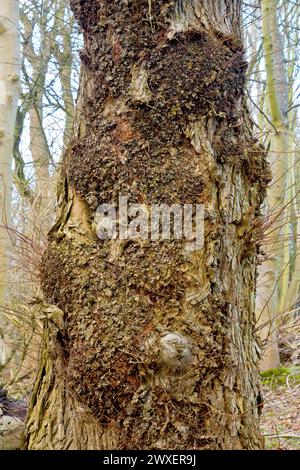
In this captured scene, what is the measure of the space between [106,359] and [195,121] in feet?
3.37

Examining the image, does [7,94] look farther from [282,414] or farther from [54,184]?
[282,414]

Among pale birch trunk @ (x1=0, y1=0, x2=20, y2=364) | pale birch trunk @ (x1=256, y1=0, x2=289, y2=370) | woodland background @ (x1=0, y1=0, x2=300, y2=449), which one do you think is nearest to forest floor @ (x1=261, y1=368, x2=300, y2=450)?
woodland background @ (x1=0, y1=0, x2=300, y2=449)

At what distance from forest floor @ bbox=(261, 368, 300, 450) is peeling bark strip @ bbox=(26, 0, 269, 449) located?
4.96 feet

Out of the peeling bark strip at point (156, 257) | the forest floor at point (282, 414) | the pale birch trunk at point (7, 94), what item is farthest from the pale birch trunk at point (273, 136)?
the peeling bark strip at point (156, 257)

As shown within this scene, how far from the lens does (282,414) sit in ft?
13.0

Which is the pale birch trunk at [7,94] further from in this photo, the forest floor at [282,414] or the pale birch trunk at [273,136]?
the pale birch trunk at [273,136]

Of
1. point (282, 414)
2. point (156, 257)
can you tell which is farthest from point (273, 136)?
point (156, 257)

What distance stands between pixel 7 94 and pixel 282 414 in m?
3.61

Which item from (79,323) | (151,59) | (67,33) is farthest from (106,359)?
(67,33)

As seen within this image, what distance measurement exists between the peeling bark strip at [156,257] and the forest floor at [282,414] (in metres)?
1.51

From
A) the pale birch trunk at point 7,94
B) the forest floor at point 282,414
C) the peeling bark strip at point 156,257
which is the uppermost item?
the pale birch trunk at point 7,94

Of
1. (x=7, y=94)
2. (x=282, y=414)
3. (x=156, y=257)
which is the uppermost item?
(x=7, y=94)

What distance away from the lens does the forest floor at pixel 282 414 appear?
125 inches

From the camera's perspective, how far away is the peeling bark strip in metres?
1.71
